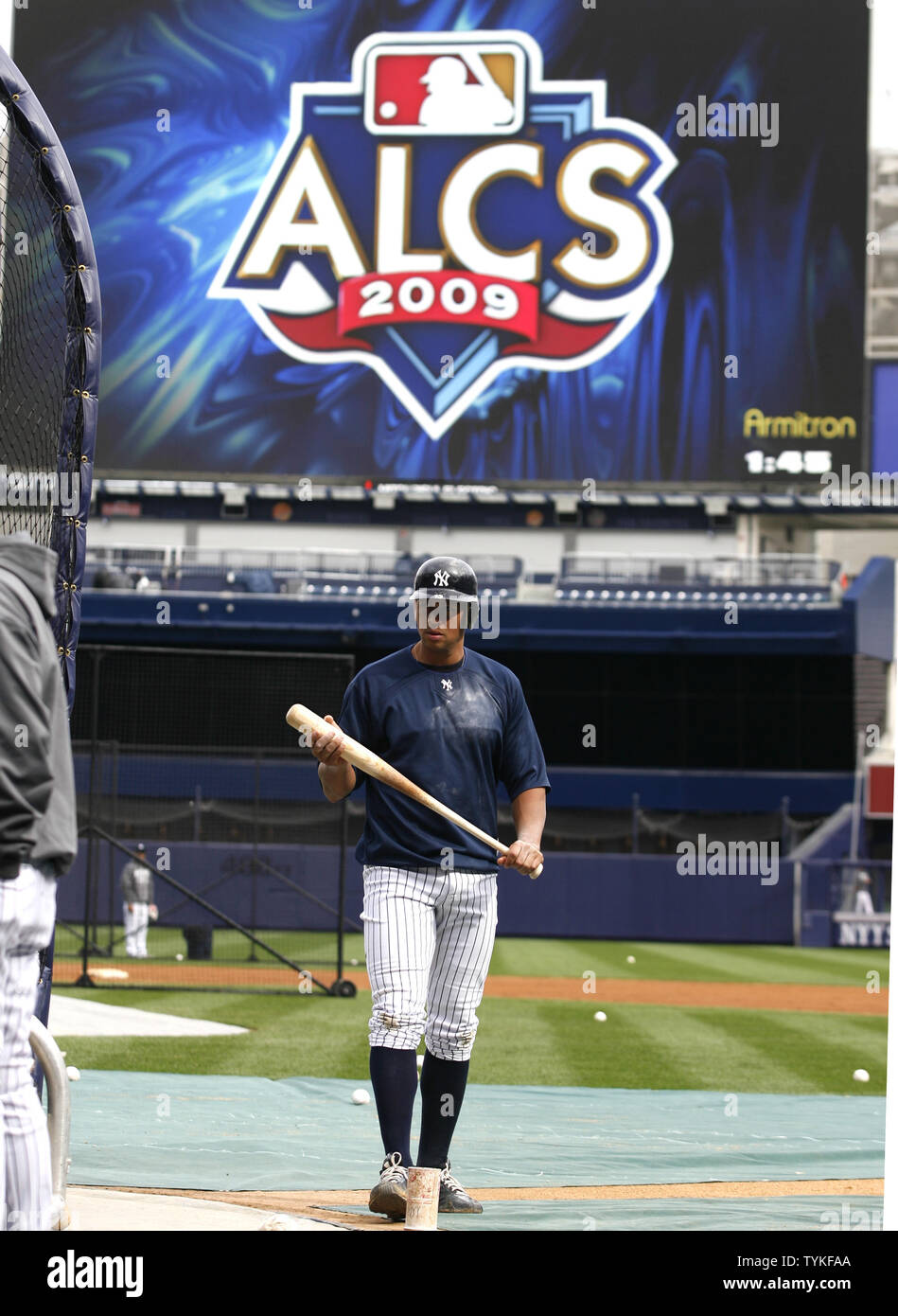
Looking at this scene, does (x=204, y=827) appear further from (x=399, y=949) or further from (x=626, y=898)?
Result: (x=399, y=949)

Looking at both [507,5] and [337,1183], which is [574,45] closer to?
[507,5]

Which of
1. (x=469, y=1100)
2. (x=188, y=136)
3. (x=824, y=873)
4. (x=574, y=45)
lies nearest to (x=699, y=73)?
(x=574, y=45)

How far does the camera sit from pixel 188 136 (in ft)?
116

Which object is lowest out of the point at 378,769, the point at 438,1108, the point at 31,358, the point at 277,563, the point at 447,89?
the point at 438,1108

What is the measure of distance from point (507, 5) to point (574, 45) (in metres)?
1.80

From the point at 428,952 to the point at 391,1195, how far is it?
2.39 feet

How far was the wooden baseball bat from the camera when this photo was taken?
4.93m

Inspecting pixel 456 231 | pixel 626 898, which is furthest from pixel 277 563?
pixel 626 898

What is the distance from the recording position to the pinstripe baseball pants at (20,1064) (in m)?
3.51

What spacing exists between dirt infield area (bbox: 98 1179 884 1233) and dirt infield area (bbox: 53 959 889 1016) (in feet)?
32.1

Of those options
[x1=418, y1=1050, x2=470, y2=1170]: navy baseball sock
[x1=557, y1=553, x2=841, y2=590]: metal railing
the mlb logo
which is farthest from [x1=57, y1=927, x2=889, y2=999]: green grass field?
the mlb logo
